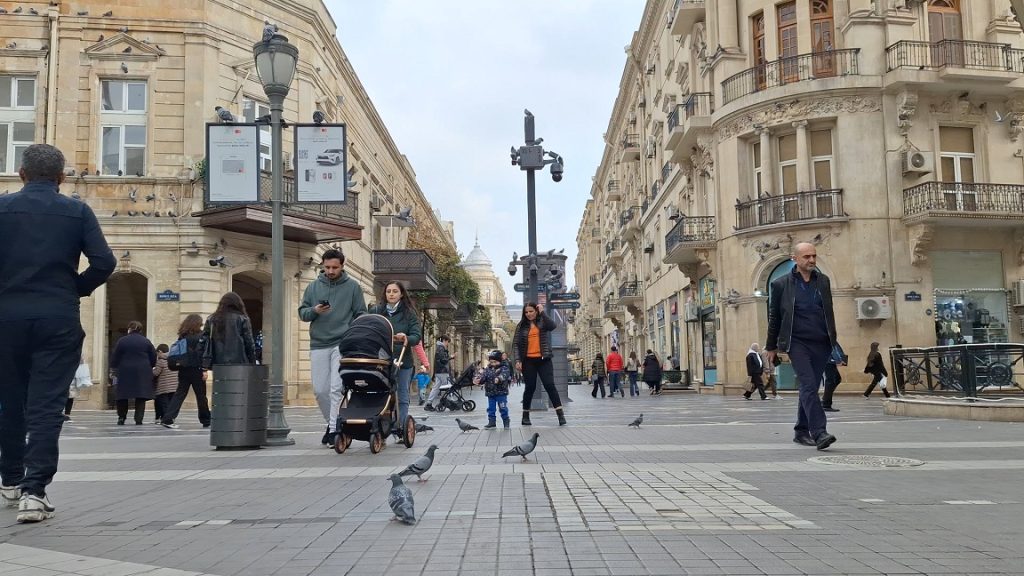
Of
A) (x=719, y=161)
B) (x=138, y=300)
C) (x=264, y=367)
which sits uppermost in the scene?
(x=719, y=161)

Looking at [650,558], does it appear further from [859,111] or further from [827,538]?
[859,111]

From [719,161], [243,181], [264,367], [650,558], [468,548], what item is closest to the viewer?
[650,558]

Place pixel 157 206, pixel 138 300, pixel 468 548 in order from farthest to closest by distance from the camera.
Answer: pixel 138 300 < pixel 157 206 < pixel 468 548

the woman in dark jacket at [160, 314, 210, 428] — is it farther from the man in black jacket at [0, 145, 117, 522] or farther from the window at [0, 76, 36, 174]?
the window at [0, 76, 36, 174]

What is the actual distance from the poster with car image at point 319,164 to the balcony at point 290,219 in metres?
9.28

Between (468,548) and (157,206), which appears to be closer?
(468,548)

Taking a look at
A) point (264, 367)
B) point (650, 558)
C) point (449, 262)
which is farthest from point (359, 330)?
point (449, 262)

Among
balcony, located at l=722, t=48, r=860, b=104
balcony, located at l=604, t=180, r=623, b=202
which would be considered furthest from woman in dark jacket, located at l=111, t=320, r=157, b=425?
balcony, located at l=604, t=180, r=623, b=202

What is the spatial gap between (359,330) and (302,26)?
66.6 ft

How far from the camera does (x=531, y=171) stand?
59.0 ft

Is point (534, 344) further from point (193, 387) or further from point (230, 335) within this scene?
point (193, 387)

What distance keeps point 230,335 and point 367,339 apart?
283cm

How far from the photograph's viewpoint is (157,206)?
2247cm

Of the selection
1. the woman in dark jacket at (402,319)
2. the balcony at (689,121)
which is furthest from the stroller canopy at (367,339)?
the balcony at (689,121)
